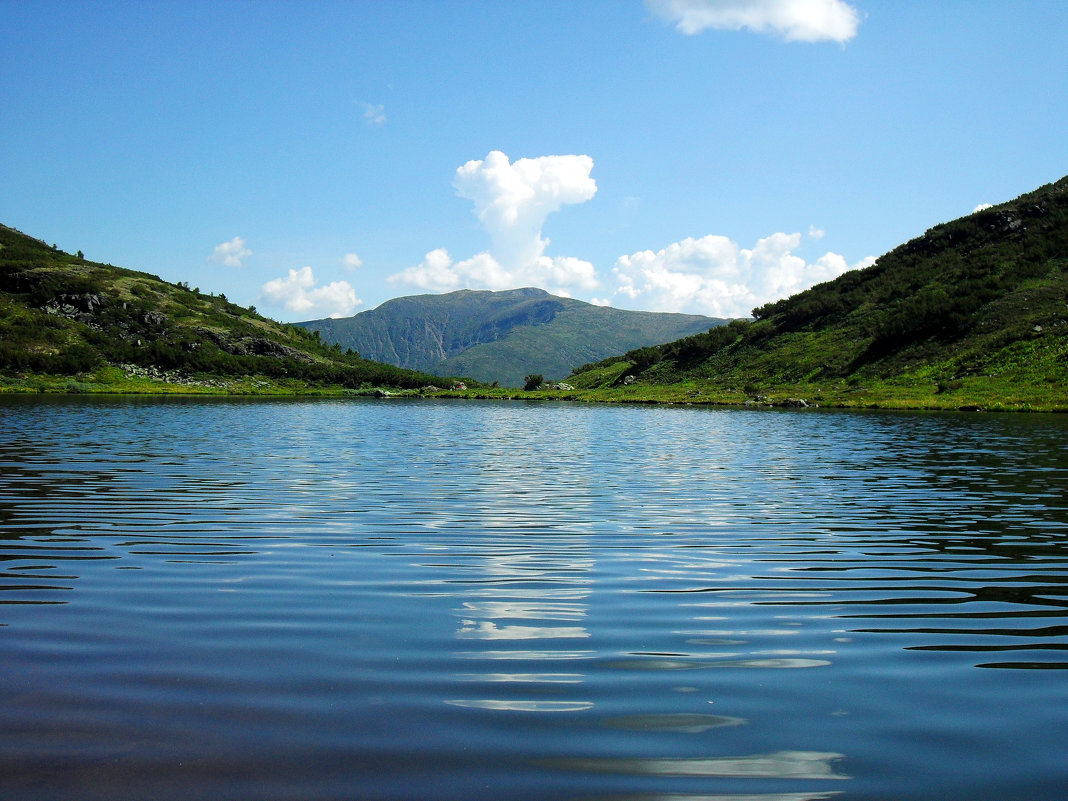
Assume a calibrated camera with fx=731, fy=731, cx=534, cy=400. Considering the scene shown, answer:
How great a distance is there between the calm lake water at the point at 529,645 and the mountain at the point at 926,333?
245ft

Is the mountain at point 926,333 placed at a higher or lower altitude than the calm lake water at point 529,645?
higher

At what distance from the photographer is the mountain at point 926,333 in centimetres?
9294

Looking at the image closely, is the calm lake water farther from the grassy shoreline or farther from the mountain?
the mountain

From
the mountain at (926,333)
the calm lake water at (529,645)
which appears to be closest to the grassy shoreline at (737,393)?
the mountain at (926,333)

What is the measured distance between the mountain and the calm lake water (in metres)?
74.7

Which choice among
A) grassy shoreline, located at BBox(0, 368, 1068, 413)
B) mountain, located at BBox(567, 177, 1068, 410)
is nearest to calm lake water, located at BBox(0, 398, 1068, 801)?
grassy shoreline, located at BBox(0, 368, 1068, 413)

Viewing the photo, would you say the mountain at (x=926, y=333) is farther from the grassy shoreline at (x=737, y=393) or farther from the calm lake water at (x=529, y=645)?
the calm lake water at (x=529, y=645)

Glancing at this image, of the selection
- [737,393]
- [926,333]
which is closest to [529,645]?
[737,393]

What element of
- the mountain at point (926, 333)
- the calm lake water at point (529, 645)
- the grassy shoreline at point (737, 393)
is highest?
the mountain at point (926, 333)

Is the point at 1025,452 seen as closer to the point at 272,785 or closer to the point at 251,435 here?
the point at 272,785

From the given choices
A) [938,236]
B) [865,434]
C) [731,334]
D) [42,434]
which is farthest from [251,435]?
[938,236]

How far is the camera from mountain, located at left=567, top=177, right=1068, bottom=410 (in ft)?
305

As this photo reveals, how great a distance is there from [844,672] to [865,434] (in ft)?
154

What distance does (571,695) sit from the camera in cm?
753
